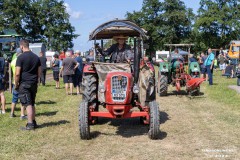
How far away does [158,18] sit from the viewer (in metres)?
64.4

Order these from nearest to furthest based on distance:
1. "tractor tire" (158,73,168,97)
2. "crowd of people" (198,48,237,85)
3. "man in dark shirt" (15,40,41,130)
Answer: "man in dark shirt" (15,40,41,130) < "tractor tire" (158,73,168,97) < "crowd of people" (198,48,237,85)

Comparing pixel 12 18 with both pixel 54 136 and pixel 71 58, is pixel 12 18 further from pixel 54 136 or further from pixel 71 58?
pixel 54 136

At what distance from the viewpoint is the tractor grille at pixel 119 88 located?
22.6ft

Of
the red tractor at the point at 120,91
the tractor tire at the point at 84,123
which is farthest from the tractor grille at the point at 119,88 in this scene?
the tractor tire at the point at 84,123

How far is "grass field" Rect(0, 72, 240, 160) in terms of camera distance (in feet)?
20.1

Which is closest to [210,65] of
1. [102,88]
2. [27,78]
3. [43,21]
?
[102,88]

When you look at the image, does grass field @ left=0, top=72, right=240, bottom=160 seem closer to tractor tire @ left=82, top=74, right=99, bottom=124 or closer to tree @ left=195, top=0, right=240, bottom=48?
tractor tire @ left=82, top=74, right=99, bottom=124

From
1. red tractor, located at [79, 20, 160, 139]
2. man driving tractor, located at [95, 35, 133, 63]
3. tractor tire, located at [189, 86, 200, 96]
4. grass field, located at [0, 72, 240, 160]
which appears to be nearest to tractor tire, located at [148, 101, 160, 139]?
red tractor, located at [79, 20, 160, 139]

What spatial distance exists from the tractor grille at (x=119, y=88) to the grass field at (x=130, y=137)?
2.65 feet

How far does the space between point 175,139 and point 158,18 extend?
58.7m

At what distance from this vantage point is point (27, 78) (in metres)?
7.85

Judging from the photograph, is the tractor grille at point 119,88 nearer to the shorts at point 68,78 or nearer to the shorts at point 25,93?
the shorts at point 25,93

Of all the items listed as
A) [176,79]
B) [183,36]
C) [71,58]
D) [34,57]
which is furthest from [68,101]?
[183,36]

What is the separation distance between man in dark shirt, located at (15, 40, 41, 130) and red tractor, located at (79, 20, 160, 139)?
1101 mm
